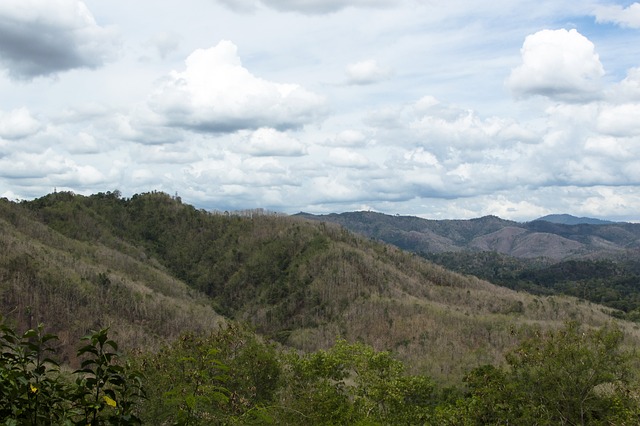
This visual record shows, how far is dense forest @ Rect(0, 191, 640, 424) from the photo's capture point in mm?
8423

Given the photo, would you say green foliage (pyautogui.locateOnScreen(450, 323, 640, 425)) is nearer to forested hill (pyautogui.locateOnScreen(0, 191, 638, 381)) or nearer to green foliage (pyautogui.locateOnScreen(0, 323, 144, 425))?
green foliage (pyautogui.locateOnScreen(0, 323, 144, 425))

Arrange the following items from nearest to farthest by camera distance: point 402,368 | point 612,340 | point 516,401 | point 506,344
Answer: point 612,340
point 516,401
point 402,368
point 506,344

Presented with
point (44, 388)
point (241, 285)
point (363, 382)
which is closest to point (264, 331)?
point (241, 285)

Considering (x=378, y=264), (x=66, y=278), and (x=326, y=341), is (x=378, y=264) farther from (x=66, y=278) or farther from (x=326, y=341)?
(x=66, y=278)

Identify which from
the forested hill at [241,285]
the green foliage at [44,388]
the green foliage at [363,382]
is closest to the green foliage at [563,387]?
the green foliage at [363,382]

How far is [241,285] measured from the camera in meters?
158

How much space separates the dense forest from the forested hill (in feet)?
1.59

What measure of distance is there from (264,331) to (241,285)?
1037 inches

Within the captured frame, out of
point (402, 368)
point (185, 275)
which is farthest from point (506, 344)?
point (185, 275)

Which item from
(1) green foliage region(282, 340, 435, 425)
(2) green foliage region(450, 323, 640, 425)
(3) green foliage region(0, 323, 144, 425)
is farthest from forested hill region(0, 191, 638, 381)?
(3) green foliage region(0, 323, 144, 425)

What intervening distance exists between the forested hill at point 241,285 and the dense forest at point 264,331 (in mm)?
484

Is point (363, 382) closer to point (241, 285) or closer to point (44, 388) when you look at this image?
point (44, 388)

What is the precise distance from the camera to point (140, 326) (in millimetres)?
90250

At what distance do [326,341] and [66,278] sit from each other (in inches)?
→ 2210
